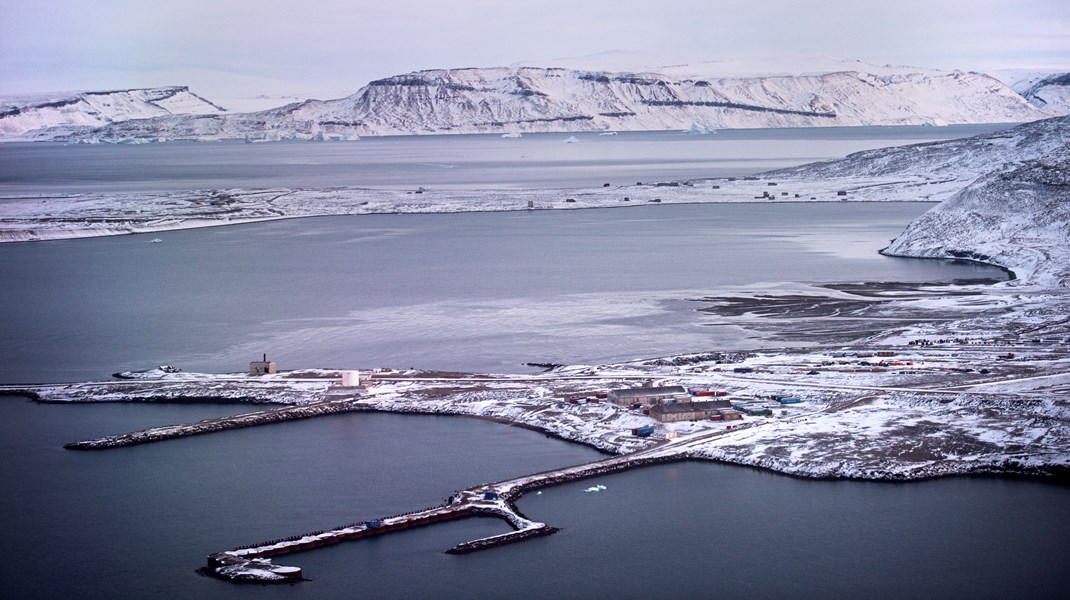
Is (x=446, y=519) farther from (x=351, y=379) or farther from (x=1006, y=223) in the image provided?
(x=1006, y=223)

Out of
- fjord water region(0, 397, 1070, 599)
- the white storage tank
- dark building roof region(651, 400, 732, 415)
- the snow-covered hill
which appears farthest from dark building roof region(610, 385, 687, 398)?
the snow-covered hill

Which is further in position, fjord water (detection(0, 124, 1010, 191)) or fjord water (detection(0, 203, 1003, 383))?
fjord water (detection(0, 124, 1010, 191))

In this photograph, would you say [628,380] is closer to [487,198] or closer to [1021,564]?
[1021,564]

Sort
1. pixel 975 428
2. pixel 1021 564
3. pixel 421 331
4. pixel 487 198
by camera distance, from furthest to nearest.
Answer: pixel 487 198, pixel 421 331, pixel 975 428, pixel 1021 564

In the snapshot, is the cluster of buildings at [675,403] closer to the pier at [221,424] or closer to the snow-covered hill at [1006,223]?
the pier at [221,424]

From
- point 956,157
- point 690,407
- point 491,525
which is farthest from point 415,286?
point 956,157

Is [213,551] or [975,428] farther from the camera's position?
[975,428]

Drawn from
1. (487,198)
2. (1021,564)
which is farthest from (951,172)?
(1021,564)

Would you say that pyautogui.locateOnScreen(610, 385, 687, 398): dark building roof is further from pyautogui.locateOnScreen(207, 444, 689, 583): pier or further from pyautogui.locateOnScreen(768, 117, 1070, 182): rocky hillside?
pyautogui.locateOnScreen(768, 117, 1070, 182): rocky hillside
